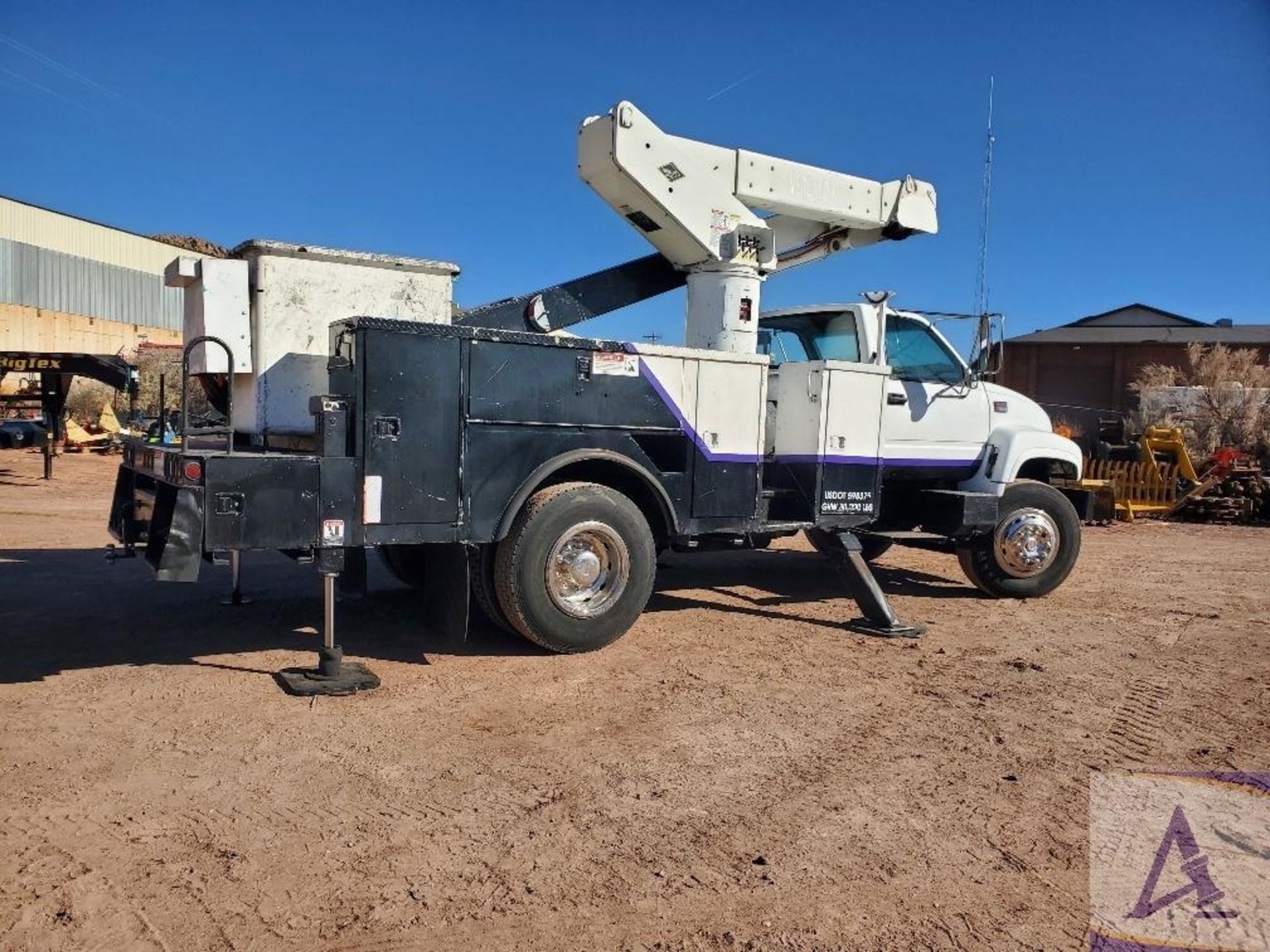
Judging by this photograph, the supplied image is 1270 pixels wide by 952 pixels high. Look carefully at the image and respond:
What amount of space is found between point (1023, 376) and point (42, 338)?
→ 4283 cm

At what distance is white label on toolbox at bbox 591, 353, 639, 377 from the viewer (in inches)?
234

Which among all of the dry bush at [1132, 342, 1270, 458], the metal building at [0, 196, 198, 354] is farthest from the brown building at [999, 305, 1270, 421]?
the metal building at [0, 196, 198, 354]

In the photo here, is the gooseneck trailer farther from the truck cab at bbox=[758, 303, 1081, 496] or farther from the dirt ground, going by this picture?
the dirt ground

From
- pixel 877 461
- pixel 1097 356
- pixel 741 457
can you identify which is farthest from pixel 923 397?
pixel 1097 356

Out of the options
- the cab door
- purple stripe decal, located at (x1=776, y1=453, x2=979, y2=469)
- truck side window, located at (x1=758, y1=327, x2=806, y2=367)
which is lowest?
purple stripe decal, located at (x1=776, y1=453, x2=979, y2=469)

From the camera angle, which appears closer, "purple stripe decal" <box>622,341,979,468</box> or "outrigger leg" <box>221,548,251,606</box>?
"purple stripe decal" <box>622,341,979,468</box>

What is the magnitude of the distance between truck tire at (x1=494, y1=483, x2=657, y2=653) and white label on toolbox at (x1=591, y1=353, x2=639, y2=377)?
2.39 feet

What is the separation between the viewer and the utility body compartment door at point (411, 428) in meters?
5.18

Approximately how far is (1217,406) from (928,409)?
55.7 ft

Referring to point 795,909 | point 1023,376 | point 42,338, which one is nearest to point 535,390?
point 795,909

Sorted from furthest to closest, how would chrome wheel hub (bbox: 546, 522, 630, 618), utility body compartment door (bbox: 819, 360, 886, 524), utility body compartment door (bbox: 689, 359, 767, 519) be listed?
utility body compartment door (bbox: 819, 360, 886, 524) → utility body compartment door (bbox: 689, 359, 767, 519) → chrome wheel hub (bbox: 546, 522, 630, 618)

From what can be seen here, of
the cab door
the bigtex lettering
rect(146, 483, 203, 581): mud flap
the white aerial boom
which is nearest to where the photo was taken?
rect(146, 483, 203, 581): mud flap

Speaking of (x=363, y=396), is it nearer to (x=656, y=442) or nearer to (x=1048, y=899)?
(x=656, y=442)

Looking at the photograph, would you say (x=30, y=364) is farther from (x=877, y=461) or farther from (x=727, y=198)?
(x=877, y=461)
